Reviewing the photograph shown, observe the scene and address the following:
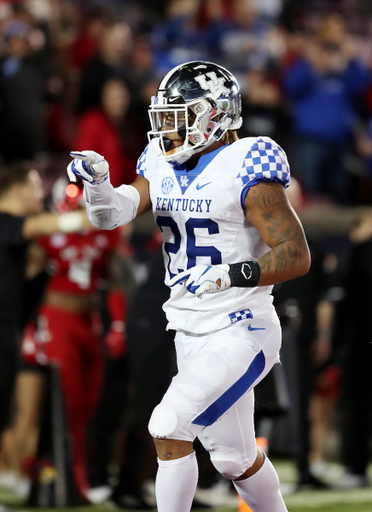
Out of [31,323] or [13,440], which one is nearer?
[31,323]

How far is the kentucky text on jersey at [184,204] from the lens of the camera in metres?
3.21

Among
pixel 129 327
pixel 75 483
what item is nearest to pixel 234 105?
pixel 129 327

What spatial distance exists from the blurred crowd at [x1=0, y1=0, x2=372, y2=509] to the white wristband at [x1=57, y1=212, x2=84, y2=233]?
0.01 metres

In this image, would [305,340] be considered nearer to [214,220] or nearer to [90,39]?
[214,220]

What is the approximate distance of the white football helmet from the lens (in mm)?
3268

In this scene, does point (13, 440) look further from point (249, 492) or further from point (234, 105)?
point (234, 105)

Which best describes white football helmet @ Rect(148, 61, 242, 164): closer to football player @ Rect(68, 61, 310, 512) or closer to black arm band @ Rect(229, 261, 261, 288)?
football player @ Rect(68, 61, 310, 512)

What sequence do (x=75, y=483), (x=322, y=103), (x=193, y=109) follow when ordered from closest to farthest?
(x=193, y=109), (x=75, y=483), (x=322, y=103)

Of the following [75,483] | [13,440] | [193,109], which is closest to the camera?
[193,109]

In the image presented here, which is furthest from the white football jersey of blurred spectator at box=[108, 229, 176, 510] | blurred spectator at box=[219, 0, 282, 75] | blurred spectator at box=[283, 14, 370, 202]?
blurred spectator at box=[219, 0, 282, 75]

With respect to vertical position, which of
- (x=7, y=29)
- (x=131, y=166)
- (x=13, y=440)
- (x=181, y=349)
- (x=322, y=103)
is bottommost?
(x=13, y=440)

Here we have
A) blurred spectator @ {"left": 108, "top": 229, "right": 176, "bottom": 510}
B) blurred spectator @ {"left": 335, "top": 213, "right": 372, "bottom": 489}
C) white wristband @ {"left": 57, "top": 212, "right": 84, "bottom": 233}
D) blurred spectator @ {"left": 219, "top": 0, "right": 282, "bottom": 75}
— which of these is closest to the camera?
white wristband @ {"left": 57, "top": 212, "right": 84, "bottom": 233}

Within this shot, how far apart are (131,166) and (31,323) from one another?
246 cm

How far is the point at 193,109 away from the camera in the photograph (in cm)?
329
